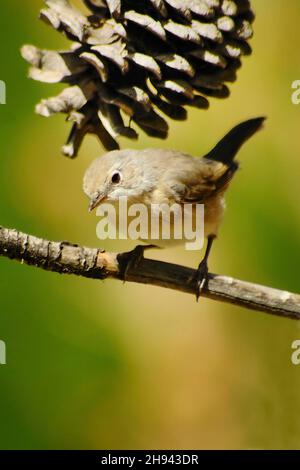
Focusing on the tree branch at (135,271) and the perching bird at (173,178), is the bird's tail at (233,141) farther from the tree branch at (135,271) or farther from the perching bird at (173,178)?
the tree branch at (135,271)

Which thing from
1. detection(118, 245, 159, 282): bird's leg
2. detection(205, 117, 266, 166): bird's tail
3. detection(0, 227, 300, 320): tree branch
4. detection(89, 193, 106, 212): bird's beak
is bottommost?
detection(0, 227, 300, 320): tree branch

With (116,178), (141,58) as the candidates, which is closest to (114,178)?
(116,178)

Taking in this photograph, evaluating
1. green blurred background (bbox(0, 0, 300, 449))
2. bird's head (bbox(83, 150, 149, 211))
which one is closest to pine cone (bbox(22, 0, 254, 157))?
bird's head (bbox(83, 150, 149, 211))

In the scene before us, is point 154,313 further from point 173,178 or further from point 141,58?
point 141,58

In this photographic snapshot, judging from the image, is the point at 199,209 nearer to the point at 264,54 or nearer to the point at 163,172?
the point at 163,172

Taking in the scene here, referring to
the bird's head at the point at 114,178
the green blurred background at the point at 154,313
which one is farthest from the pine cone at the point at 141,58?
the green blurred background at the point at 154,313

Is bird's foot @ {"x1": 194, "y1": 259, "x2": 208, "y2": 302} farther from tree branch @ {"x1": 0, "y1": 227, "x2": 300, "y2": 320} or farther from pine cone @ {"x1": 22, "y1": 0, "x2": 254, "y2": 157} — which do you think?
pine cone @ {"x1": 22, "y1": 0, "x2": 254, "y2": 157}
